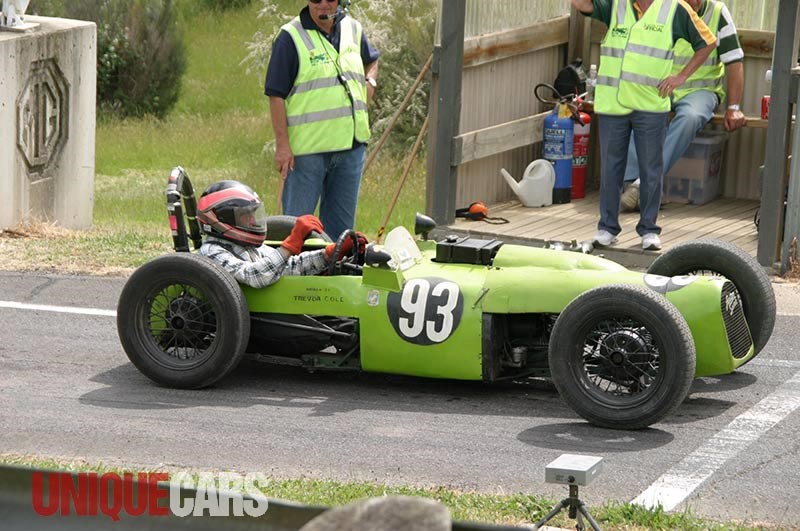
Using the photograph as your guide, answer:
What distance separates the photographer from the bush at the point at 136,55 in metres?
26.7

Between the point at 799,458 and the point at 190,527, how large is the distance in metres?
4.17

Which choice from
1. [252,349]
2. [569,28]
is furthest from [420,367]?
[569,28]

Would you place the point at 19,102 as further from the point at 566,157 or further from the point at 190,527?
the point at 190,527

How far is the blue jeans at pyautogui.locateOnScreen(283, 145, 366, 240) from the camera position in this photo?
34.4 ft

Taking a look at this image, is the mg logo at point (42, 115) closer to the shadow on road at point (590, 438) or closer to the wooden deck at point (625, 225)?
the wooden deck at point (625, 225)

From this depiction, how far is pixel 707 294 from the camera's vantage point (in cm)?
757

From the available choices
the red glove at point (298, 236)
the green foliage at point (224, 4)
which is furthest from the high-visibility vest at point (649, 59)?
the green foliage at point (224, 4)

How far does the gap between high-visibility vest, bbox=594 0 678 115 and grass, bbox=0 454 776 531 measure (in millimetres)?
5733

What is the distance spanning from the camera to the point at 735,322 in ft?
25.7

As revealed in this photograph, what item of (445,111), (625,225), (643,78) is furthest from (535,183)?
(643,78)

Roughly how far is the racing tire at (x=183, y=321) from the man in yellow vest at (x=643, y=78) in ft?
15.0

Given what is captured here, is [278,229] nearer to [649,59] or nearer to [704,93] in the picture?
[649,59]

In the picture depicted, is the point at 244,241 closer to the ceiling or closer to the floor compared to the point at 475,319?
closer to the ceiling

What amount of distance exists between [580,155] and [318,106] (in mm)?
4324
